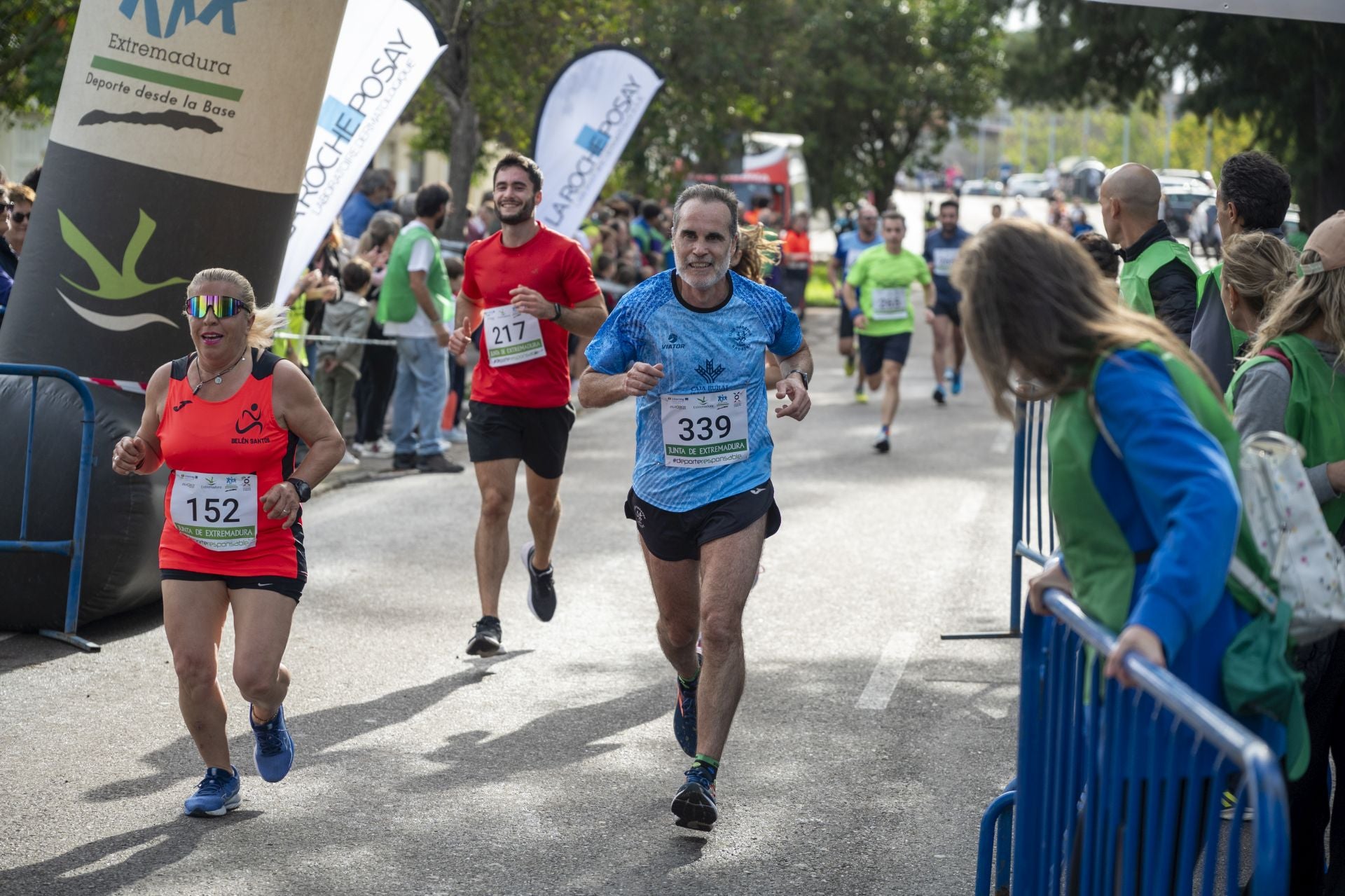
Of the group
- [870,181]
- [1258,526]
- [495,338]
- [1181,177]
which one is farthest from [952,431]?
[1181,177]

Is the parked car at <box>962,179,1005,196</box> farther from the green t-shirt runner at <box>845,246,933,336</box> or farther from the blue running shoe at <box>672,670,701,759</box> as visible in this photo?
the blue running shoe at <box>672,670,701,759</box>

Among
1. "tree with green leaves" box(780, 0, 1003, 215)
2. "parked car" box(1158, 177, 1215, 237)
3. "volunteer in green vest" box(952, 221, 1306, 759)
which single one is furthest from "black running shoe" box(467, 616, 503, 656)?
"parked car" box(1158, 177, 1215, 237)

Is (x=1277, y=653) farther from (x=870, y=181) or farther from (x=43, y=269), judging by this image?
(x=870, y=181)

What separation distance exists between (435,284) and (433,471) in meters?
1.46

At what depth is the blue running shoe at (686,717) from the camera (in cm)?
561

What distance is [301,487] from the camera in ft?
16.8

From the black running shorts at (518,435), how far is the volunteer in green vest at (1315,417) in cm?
361

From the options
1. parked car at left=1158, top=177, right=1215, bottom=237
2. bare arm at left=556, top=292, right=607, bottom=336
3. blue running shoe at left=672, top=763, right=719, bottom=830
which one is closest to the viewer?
blue running shoe at left=672, top=763, right=719, bottom=830

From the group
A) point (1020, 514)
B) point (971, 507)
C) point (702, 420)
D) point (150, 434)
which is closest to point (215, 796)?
point (150, 434)

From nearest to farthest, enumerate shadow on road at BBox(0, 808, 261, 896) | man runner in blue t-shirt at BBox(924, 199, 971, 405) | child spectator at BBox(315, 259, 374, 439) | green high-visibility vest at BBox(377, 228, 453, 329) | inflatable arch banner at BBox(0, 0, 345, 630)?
shadow on road at BBox(0, 808, 261, 896) < inflatable arch banner at BBox(0, 0, 345, 630) < green high-visibility vest at BBox(377, 228, 453, 329) < child spectator at BBox(315, 259, 374, 439) < man runner in blue t-shirt at BBox(924, 199, 971, 405)

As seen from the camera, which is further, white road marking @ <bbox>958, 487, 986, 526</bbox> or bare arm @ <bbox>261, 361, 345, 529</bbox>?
white road marking @ <bbox>958, 487, 986, 526</bbox>

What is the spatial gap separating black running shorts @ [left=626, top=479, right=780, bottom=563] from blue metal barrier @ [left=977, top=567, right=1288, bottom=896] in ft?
5.66

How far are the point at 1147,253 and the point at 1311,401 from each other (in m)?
2.05

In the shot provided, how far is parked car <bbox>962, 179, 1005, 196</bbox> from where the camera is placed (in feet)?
312
